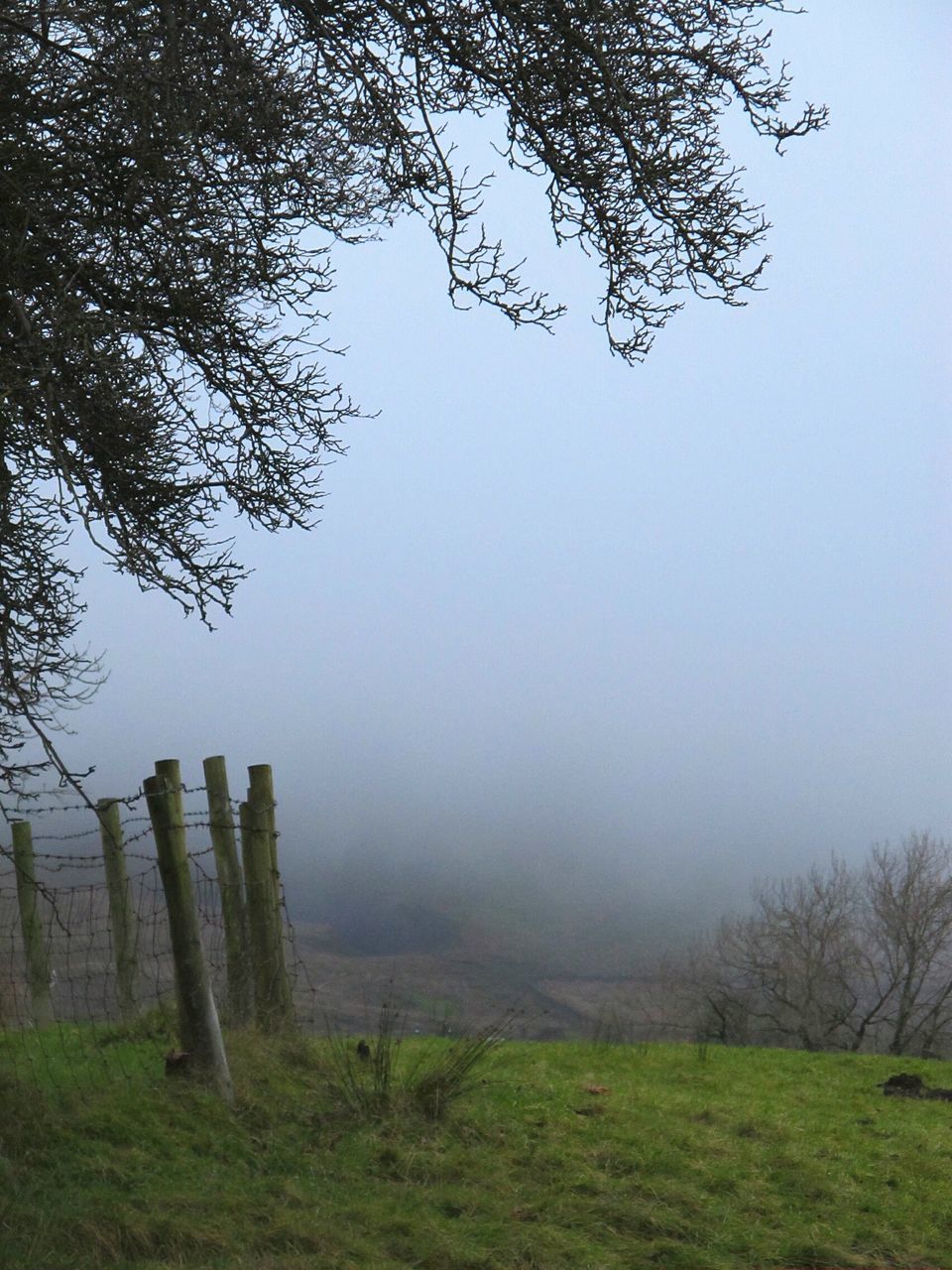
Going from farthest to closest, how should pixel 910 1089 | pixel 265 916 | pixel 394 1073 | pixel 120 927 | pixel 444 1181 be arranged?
pixel 910 1089 < pixel 120 927 < pixel 265 916 < pixel 394 1073 < pixel 444 1181

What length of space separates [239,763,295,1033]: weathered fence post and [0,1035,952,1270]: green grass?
373 mm

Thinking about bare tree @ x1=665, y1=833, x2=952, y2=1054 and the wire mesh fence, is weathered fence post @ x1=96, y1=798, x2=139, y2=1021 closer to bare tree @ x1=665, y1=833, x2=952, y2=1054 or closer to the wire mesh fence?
the wire mesh fence

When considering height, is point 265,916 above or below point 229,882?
below

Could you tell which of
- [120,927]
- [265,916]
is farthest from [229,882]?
A: [120,927]

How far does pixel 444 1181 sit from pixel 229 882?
293 centimetres

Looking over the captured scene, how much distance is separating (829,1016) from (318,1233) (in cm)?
2321

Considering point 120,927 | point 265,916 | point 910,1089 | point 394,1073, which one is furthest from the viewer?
point 910,1089

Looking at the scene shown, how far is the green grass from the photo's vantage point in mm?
5402

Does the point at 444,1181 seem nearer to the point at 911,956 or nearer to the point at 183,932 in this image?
the point at 183,932

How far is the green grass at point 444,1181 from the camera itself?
5.40 metres

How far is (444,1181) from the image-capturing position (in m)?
6.54

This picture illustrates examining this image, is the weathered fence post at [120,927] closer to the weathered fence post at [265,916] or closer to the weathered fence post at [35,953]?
the weathered fence post at [35,953]

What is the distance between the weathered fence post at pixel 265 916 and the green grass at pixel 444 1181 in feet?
1.22

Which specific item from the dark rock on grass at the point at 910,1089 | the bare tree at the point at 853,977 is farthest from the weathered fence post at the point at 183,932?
the bare tree at the point at 853,977
